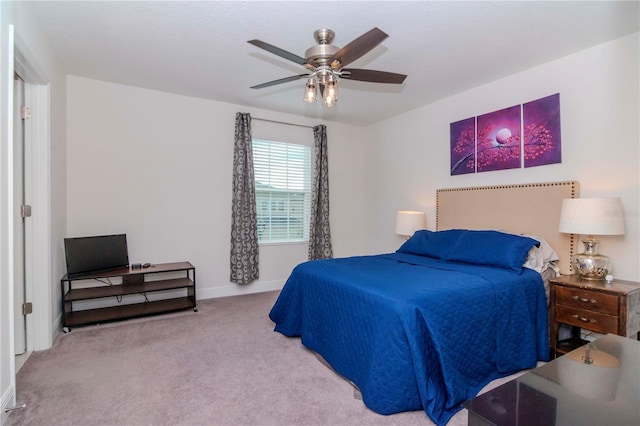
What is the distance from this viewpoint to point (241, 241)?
165 inches

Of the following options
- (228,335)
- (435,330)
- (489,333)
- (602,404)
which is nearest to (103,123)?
(228,335)

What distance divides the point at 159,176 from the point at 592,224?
4.20 meters

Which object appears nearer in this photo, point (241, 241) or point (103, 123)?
point (103, 123)

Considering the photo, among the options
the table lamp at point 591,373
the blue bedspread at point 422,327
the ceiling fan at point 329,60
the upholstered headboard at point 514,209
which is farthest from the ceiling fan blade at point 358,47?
the upholstered headboard at point 514,209

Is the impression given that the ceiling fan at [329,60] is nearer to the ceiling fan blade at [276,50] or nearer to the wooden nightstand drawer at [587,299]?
the ceiling fan blade at [276,50]

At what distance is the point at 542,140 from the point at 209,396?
135 inches

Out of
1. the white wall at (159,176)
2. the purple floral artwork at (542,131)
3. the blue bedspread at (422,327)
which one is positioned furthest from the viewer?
the white wall at (159,176)

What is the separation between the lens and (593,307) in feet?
7.29

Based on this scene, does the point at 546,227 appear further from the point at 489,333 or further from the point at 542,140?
the point at 489,333

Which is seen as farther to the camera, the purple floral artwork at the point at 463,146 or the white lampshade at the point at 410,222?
the white lampshade at the point at 410,222

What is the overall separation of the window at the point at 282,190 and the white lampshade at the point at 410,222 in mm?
1505

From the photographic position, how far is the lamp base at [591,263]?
2.41m

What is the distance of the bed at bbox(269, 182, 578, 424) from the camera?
1.80 metres

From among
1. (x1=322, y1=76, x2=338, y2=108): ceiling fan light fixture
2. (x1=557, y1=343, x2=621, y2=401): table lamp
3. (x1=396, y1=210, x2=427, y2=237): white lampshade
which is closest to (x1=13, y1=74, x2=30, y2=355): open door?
(x1=322, y1=76, x2=338, y2=108): ceiling fan light fixture
